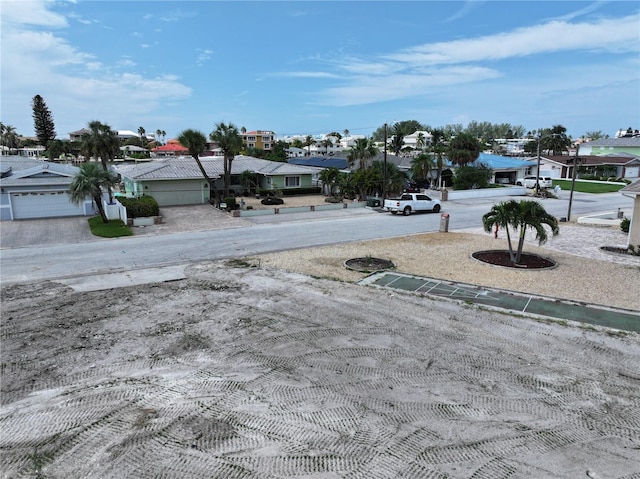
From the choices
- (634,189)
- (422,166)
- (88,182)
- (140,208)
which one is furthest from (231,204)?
(634,189)

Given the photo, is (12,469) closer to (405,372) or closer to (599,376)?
(405,372)

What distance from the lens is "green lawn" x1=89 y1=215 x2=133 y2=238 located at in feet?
81.8

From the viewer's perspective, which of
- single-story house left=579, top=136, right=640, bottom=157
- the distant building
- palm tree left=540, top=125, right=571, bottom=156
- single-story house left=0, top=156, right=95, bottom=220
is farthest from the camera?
the distant building

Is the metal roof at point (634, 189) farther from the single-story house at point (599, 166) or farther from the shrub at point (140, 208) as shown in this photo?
the single-story house at point (599, 166)

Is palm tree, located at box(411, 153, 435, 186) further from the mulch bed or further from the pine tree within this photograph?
the pine tree

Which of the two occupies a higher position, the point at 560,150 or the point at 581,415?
the point at 560,150

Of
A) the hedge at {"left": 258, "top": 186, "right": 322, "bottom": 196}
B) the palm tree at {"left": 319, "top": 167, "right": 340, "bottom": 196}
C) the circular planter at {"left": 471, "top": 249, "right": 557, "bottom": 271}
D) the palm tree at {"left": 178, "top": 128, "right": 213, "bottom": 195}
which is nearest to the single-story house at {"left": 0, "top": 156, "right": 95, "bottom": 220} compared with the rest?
the palm tree at {"left": 178, "top": 128, "right": 213, "bottom": 195}

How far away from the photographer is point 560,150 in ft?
281

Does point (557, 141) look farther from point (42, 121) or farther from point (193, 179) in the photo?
point (42, 121)

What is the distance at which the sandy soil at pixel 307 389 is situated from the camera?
6.08 meters

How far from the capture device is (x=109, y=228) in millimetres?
26547

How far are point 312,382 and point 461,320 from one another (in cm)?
540

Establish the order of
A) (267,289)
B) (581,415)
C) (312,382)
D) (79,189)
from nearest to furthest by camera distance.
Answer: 1. (581,415)
2. (312,382)
3. (267,289)
4. (79,189)

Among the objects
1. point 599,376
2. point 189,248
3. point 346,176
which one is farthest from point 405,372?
point 346,176
